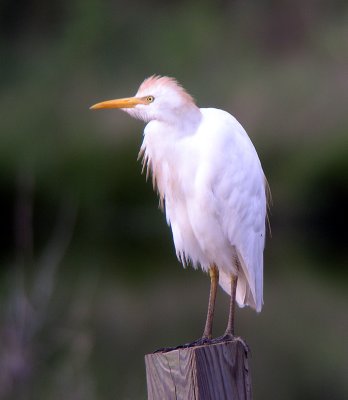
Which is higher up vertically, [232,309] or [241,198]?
[241,198]

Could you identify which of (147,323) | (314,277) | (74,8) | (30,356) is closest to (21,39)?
(74,8)

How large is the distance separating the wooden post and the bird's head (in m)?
1.06

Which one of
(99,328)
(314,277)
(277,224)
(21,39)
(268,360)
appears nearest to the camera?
(268,360)

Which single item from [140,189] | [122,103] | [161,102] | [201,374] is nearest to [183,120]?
[161,102]

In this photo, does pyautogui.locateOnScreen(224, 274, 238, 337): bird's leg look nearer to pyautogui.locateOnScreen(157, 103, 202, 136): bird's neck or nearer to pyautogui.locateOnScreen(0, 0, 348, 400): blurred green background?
pyautogui.locateOnScreen(157, 103, 202, 136): bird's neck

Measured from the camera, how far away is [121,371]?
513 cm

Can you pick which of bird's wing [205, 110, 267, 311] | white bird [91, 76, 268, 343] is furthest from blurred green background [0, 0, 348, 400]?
bird's wing [205, 110, 267, 311]

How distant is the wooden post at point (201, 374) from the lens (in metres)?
1.96

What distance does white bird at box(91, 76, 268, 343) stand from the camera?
2.98 meters

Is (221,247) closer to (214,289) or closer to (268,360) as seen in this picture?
(214,289)

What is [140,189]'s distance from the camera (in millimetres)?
11781

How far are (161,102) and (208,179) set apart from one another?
0.25 metres

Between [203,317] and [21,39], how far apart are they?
9.48m

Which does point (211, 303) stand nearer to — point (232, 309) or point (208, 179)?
point (232, 309)
